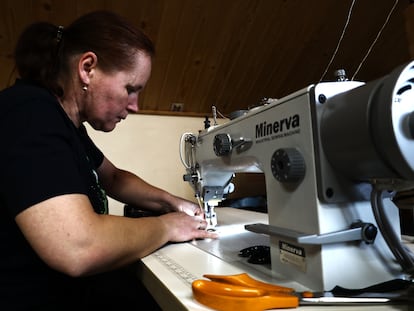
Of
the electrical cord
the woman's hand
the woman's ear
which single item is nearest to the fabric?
the woman's ear

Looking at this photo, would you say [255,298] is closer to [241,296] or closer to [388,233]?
[241,296]

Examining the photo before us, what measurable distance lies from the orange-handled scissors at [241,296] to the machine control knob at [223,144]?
1.26 feet

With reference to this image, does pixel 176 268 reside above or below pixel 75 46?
below

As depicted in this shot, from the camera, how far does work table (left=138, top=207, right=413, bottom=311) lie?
53 centimetres

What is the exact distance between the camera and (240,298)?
1.51ft

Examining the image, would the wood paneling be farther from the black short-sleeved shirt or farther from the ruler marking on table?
the ruler marking on table

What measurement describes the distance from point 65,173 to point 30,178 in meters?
0.06

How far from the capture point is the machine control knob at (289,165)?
22.5 inches

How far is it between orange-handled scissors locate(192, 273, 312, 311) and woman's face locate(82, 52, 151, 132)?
600mm

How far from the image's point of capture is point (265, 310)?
0.47 metres

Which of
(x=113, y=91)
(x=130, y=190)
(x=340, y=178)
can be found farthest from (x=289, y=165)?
(x=130, y=190)

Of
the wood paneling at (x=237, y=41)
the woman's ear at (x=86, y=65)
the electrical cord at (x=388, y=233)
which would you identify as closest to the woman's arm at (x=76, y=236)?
the woman's ear at (x=86, y=65)

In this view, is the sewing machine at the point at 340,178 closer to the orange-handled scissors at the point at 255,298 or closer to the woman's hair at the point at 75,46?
the orange-handled scissors at the point at 255,298

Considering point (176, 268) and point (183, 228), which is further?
point (183, 228)
